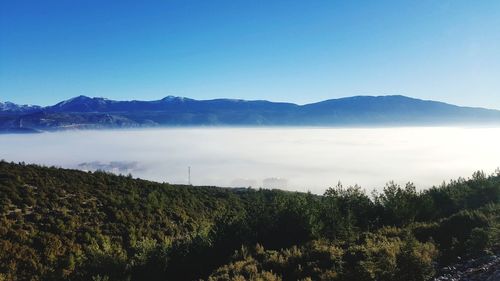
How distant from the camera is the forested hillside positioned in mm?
15133

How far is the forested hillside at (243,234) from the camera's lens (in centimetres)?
1513

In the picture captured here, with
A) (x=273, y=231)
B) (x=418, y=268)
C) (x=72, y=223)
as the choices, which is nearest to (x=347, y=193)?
(x=273, y=231)

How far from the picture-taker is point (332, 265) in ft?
48.3

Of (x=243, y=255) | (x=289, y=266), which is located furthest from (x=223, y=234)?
(x=289, y=266)

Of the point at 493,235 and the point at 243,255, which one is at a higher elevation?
the point at 493,235

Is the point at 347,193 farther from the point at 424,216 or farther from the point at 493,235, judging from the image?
the point at 493,235

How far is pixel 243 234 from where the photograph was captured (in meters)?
21.2

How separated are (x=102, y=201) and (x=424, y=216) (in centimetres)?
2801

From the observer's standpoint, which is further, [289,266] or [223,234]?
[223,234]

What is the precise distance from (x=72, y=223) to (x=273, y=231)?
57.0ft

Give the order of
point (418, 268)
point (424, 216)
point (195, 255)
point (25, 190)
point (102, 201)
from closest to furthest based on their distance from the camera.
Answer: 1. point (418, 268)
2. point (195, 255)
3. point (424, 216)
4. point (25, 190)
5. point (102, 201)

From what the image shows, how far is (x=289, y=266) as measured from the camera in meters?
15.5

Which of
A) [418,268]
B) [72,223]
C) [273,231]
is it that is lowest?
[72,223]

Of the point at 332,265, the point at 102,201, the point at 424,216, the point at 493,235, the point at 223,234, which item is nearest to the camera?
the point at 332,265
